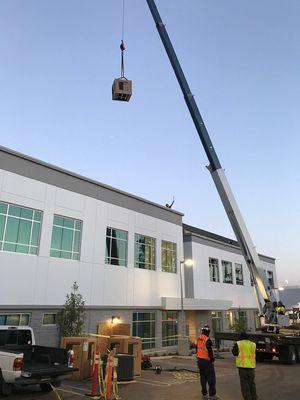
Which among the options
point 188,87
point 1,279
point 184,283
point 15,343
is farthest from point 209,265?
point 15,343

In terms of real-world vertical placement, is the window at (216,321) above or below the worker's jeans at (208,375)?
above

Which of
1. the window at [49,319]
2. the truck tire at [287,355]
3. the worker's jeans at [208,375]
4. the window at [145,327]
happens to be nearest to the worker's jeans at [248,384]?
the worker's jeans at [208,375]

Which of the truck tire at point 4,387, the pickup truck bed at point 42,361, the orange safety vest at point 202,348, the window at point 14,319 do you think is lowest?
the truck tire at point 4,387

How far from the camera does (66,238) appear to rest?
19.2 meters

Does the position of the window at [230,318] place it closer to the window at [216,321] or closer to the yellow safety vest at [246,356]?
the window at [216,321]

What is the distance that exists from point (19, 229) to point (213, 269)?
20226 mm

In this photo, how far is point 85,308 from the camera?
62.7 ft

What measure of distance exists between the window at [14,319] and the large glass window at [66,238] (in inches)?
127

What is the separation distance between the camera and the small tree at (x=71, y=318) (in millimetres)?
17312

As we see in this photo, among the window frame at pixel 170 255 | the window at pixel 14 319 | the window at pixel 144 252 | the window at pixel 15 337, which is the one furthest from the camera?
the window frame at pixel 170 255

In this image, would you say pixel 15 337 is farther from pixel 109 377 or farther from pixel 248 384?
pixel 248 384

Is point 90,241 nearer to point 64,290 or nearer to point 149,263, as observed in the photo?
point 64,290

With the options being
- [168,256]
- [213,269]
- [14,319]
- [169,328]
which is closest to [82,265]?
[14,319]

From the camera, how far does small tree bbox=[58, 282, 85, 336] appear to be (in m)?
17.3
